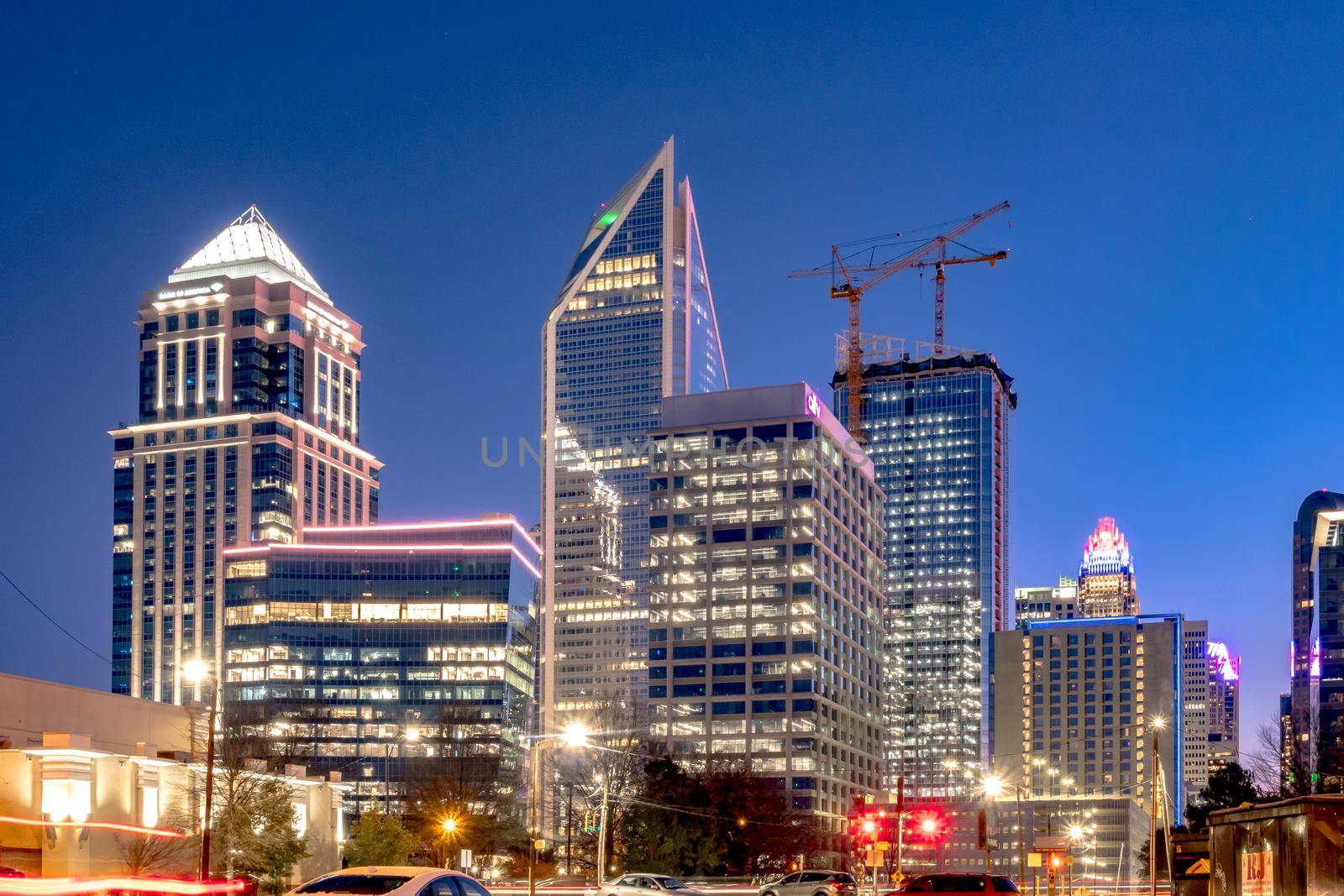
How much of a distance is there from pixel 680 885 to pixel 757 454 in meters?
136

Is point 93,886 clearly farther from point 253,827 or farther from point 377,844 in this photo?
point 377,844

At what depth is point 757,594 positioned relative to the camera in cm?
18762

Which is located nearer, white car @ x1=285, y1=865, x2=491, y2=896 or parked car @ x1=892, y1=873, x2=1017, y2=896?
white car @ x1=285, y1=865, x2=491, y2=896

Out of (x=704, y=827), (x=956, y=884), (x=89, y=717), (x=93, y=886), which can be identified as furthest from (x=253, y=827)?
(x=93, y=886)

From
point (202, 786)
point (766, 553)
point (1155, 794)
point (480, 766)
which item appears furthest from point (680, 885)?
point (766, 553)

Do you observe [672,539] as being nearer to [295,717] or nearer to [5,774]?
[295,717]

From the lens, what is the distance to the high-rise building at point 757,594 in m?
181

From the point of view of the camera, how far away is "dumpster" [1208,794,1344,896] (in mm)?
20125

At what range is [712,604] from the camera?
190625 mm

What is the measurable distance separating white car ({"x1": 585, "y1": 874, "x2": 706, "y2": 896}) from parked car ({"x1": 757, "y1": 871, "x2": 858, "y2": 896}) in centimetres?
345

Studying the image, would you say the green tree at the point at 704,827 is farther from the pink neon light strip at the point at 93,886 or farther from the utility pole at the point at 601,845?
the pink neon light strip at the point at 93,886

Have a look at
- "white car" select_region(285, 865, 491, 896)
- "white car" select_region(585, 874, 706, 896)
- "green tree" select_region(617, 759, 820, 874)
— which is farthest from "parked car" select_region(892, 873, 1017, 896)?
"green tree" select_region(617, 759, 820, 874)

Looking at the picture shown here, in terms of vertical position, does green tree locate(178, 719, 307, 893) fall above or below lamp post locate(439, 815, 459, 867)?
above

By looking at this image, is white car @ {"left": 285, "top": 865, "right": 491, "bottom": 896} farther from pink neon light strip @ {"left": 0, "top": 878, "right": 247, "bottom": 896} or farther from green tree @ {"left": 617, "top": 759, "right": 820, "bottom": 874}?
green tree @ {"left": 617, "top": 759, "right": 820, "bottom": 874}
